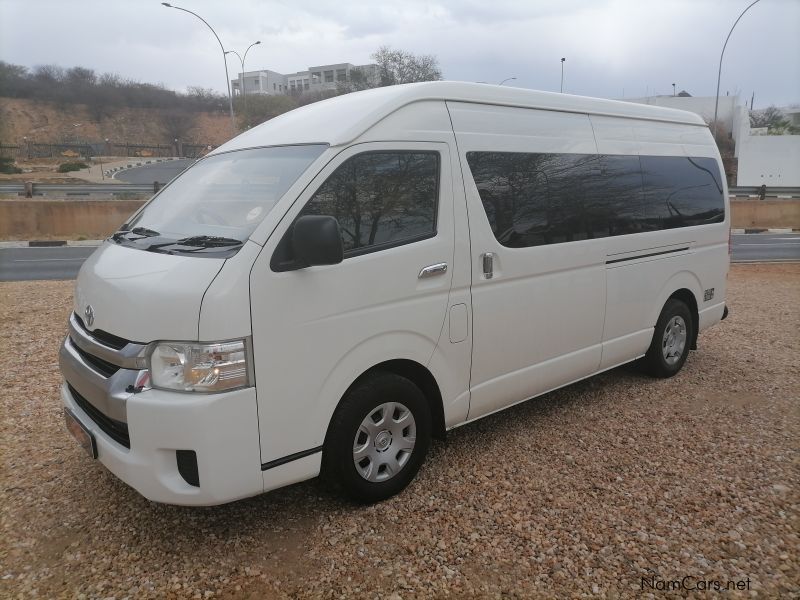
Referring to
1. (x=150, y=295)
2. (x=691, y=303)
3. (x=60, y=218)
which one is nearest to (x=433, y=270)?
(x=150, y=295)

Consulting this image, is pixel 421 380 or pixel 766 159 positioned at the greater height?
pixel 766 159

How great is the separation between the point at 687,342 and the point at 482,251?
314 centimetres

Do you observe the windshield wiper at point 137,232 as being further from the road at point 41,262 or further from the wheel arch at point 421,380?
the road at point 41,262

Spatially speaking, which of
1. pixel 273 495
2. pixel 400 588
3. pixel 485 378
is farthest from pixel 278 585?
pixel 485 378

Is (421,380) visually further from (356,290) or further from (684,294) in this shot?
(684,294)

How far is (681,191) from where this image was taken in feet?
17.2

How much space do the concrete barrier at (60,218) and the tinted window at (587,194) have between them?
60.3ft

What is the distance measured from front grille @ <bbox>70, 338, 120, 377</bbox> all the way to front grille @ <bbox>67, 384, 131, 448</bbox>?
0.20 m

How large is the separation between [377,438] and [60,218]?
803 inches

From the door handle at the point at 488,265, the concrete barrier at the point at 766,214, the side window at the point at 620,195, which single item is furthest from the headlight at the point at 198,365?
the concrete barrier at the point at 766,214

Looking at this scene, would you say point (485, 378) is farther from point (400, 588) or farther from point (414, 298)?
point (400, 588)

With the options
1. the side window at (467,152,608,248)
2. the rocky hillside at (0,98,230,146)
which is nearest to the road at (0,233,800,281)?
the side window at (467,152,608,248)

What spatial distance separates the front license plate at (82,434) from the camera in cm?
296

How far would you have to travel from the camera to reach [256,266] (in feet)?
8.74
